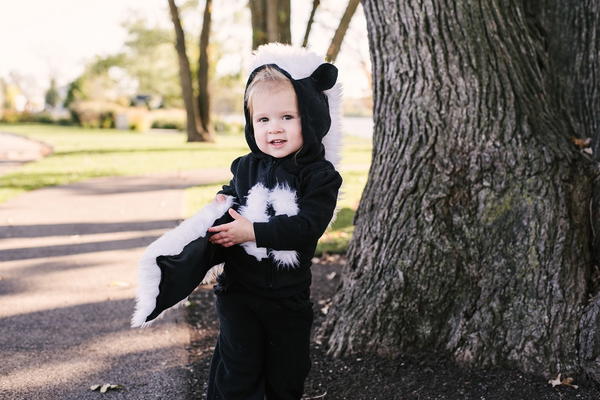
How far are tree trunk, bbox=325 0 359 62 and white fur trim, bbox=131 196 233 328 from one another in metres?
9.41

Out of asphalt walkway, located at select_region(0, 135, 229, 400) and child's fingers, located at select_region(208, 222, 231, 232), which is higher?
child's fingers, located at select_region(208, 222, 231, 232)

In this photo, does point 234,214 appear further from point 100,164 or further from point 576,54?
point 100,164

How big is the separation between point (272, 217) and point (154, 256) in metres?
0.46

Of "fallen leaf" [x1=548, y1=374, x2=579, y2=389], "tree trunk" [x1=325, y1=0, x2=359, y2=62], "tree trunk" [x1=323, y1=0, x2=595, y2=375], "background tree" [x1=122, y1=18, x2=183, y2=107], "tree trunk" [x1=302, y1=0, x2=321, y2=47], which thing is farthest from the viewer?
"background tree" [x1=122, y1=18, x2=183, y2=107]

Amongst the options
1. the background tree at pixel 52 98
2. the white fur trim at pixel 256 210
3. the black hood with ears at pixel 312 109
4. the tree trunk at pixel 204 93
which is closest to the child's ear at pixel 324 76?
the black hood with ears at pixel 312 109

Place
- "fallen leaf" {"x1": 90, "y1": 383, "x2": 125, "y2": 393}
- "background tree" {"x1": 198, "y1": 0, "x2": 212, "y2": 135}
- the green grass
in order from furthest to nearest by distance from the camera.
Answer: "background tree" {"x1": 198, "y1": 0, "x2": 212, "y2": 135} < the green grass < "fallen leaf" {"x1": 90, "y1": 383, "x2": 125, "y2": 393}

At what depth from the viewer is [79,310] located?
4543 mm

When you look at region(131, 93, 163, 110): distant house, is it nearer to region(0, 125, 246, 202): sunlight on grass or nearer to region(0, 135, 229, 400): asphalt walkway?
region(0, 125, 246, 202): sunlight on grass

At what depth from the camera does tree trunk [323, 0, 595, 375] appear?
3000 mm

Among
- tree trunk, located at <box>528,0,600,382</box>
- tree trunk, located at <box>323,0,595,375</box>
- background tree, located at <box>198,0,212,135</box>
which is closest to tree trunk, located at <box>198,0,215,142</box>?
background tree, located at <box>198,0,212,135</box>

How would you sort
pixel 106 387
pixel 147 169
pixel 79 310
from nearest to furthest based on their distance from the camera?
pixel 106 387
pixel 79 310
pixel 147 169

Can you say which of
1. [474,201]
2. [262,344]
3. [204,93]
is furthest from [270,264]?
[204,93]

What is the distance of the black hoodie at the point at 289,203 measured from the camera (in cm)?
234

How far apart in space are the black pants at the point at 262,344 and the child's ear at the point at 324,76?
87 cm
